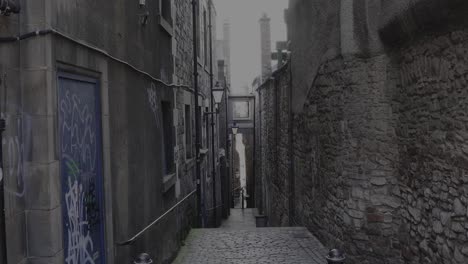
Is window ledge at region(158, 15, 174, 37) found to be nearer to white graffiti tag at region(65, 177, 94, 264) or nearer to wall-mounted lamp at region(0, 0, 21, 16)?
white graffiti tag at region(65, 177, 94, 264)

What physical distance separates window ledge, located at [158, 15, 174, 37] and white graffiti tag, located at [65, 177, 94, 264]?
13.1 ft

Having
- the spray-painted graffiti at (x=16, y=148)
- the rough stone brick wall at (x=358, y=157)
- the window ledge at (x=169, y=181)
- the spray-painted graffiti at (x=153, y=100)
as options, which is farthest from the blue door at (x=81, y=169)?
the rough stone brick wall at (x=358, y=157)

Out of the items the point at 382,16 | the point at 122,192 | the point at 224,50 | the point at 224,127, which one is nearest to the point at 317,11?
the point at 382,16

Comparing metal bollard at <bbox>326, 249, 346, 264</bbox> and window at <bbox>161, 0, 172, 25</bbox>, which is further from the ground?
window at <bbox>161, 0, 172, 25</bbox>

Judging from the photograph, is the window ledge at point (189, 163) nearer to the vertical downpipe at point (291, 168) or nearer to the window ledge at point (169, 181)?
the window ledge at point (169, 181)

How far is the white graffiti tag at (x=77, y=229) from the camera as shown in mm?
3686

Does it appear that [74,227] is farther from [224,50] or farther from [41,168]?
[224,50]

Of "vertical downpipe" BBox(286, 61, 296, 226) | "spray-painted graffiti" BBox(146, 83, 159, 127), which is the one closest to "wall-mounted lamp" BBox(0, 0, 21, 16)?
"spray-painted graffiti" BBox(146, 83, 159, 127)

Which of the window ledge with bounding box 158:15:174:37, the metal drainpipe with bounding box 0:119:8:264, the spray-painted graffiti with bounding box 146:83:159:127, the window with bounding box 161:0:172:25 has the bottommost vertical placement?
the metal drainpipe with bounding box 0:119:8:264

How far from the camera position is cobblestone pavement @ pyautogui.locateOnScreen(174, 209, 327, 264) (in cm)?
785

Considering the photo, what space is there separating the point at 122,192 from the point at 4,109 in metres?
2.26

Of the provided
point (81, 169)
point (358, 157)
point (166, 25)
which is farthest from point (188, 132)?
point (81, 169)

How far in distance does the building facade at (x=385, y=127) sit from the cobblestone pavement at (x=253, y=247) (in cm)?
36

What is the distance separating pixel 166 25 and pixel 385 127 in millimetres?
3805
